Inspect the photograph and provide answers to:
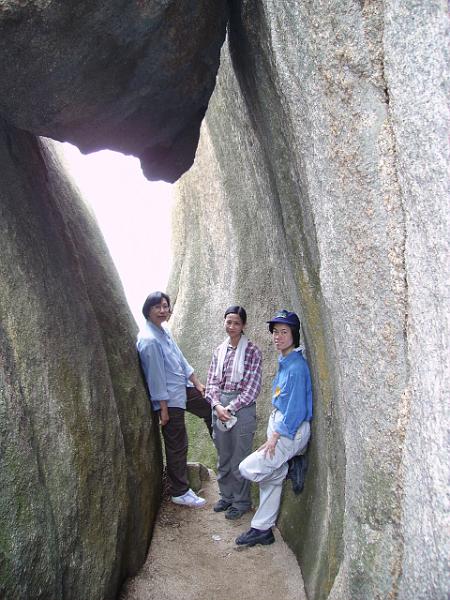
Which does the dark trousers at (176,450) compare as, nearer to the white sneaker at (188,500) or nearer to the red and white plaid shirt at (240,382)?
the white sneaker at (188,500)

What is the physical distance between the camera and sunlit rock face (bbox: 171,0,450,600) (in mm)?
2395

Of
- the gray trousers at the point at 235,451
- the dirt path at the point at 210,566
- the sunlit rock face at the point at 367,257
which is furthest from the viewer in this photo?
the gray trousers at the point at 235,451

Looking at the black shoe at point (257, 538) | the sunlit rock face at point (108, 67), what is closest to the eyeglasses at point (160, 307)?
the sunlit rock face at point (108, 67)

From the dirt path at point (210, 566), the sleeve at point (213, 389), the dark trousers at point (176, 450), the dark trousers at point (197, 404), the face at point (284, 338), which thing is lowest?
the dirt path at point (210, 566)

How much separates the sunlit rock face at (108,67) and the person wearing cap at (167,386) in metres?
2.03

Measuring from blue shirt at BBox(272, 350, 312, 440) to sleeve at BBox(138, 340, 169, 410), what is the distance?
172 centimetres

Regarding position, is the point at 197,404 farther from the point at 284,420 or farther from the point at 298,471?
the point at 284,420

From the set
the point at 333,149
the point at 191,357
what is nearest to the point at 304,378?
the point at 333,149

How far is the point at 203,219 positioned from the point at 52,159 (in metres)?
4.43

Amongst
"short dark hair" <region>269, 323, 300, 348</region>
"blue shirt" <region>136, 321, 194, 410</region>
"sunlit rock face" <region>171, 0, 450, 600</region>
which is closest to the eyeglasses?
"blue shirt" <region>136, 321, 194, 410</region>

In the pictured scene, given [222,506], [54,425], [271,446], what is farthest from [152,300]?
[54,425]

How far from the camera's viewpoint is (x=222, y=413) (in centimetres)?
637

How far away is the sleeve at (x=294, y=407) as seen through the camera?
521 cm

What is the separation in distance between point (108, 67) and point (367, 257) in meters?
2.65
